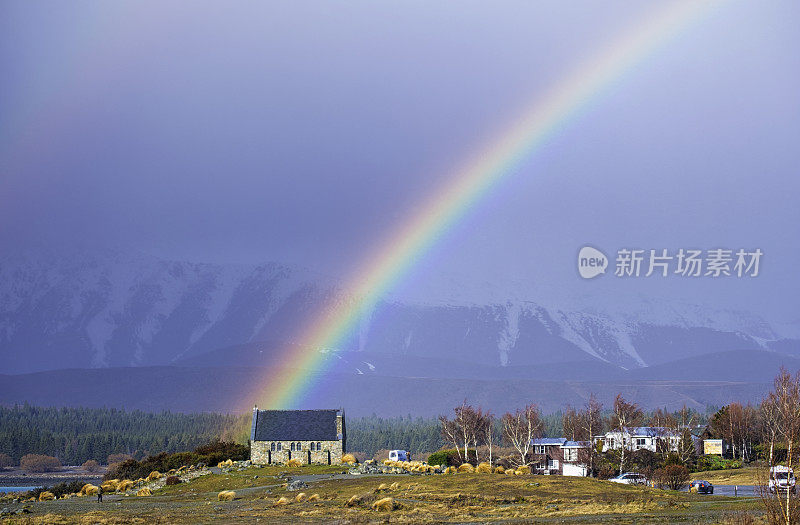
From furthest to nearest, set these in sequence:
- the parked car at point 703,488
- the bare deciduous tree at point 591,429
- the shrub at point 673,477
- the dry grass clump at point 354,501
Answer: the bare deciduous tree at point 591,429 → the shrub at point 673,477 → the parked car at point 703,488 → the dry grass clump at point 354,501

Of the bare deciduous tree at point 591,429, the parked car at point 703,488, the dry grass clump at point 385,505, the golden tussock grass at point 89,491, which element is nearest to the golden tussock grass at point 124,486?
the golden tussock grass at point 89,491

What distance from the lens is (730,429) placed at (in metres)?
117

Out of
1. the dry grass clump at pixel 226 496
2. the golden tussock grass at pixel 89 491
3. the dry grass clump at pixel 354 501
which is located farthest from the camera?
the golden tussock grass at pixel 89 491

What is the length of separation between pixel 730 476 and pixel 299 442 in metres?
48.7

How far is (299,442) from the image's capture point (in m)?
110

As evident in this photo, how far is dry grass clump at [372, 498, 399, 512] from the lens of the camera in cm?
5780

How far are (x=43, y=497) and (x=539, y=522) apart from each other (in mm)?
57557

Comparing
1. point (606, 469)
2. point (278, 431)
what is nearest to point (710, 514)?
point (606, 469)

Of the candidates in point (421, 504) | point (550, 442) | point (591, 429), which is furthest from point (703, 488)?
point (550, 442)

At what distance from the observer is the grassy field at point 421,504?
171ft

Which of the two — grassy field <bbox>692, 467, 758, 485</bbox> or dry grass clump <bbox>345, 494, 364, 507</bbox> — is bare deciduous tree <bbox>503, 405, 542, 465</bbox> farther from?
dry grass clump <bbox>345, 494, 364, 507</bbox>

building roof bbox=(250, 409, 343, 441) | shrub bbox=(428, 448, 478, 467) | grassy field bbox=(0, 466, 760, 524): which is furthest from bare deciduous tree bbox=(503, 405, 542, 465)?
grassy field bbox=(0, 466, 760, 524)

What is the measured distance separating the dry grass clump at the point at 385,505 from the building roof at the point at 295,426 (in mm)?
52542

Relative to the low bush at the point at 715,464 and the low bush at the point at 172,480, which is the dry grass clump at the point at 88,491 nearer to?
the low bush at the point at 172,480
